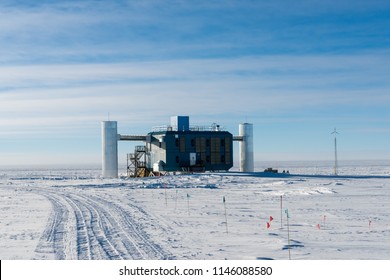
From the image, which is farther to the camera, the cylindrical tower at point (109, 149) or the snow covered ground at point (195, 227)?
the cylindrical tower at point (109, 149)

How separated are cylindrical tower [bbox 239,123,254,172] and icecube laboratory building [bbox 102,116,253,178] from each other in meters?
2.52

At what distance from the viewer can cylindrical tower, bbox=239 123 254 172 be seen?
56.8 m

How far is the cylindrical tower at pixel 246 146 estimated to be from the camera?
56750mm

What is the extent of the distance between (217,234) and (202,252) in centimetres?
285

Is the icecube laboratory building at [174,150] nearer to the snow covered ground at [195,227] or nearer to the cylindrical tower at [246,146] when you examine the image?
the cylindrical tower at [246,146]

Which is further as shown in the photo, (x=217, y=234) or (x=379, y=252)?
(x=217, y=234)

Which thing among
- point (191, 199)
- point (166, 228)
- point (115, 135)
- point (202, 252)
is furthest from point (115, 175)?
point (202, 252)

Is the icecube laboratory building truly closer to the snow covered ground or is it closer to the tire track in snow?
the snow covered ground

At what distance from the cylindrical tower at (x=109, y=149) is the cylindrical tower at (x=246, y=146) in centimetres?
1395

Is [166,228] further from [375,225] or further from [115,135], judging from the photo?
[115,135]

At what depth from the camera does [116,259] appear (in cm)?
1193

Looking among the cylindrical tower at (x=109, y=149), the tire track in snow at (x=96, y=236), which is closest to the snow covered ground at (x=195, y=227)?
the tire track in snow at (x=96, y=236)

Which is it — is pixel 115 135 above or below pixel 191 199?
above

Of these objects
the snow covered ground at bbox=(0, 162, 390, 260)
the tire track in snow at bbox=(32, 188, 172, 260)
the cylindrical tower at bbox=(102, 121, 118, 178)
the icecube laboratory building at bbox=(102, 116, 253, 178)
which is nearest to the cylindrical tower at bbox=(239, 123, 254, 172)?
the icecube laboratory building at bbox=(102, 116, 253, 178)
